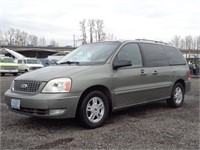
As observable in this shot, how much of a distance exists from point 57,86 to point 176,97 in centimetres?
371

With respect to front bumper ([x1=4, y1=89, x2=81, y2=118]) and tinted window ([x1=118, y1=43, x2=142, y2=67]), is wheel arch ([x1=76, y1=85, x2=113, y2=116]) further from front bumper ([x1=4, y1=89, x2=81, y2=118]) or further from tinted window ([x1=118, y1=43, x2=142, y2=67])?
tinted window ([x1=118, y1=43, x2=142, y2=67])

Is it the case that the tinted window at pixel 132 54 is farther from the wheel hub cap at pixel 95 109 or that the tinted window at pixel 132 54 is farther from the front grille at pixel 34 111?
the front grille at pixel 34 111

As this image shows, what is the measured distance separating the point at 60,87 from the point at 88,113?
0.72m

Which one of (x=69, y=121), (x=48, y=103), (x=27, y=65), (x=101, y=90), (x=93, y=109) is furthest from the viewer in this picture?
(x=27, y=65)

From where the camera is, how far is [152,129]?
16.0 ft

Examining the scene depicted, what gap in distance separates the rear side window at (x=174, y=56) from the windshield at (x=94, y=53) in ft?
6.41

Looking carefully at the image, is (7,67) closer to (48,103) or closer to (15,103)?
(15,103)

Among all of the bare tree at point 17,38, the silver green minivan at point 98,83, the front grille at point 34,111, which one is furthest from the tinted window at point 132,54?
the bare tree at point 17,38

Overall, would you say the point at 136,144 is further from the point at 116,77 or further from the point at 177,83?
the point at 177,83

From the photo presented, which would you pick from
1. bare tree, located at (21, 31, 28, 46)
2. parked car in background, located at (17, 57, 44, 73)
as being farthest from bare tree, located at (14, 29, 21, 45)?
parked car in background, located at (17, 57, 44, 73)

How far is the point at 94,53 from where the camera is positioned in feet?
18.8

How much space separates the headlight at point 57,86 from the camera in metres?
4.61

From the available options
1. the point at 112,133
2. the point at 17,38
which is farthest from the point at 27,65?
the point at 17,38

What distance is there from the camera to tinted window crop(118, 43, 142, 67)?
5727 mm
